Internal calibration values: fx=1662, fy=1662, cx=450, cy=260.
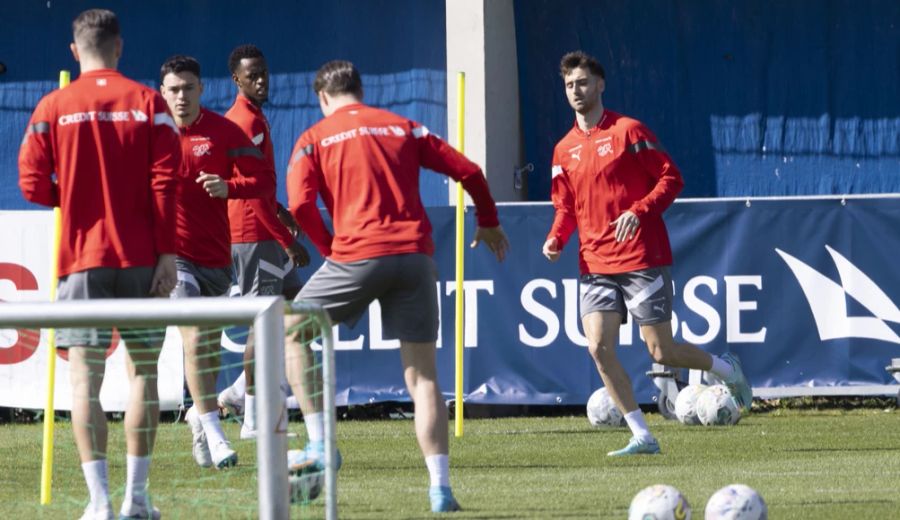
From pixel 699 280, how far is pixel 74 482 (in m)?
6.06

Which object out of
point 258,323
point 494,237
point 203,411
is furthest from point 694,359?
point 258,323

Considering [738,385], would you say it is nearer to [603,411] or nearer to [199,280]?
[603,411]

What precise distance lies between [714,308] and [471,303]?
1972mm

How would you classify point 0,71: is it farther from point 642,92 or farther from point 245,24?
point 642,92

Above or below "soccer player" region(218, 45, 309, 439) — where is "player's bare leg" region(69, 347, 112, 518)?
below

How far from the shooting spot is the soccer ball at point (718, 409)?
12.1m

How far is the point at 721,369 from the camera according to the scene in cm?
1177

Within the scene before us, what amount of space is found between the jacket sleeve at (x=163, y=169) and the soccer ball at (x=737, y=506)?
8.20 feet

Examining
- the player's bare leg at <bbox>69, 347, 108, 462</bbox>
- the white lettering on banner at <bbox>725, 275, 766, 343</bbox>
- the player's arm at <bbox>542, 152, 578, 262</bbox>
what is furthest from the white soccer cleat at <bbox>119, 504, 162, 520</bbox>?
the white lettering on banner at <bbox>725, 275, 766, 343</bbox>

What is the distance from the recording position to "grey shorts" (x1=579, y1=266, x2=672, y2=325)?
10109mm

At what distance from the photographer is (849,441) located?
10859 mm

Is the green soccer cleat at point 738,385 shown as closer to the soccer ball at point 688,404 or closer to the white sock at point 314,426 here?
the soccer ball at point 688,404

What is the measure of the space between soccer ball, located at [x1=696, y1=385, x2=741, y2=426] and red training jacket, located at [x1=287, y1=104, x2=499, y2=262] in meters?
5.09

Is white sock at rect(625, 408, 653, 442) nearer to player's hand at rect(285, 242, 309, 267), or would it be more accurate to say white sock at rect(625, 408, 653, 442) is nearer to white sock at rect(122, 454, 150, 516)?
player's hand at rect(285, 242, 309, 267)
